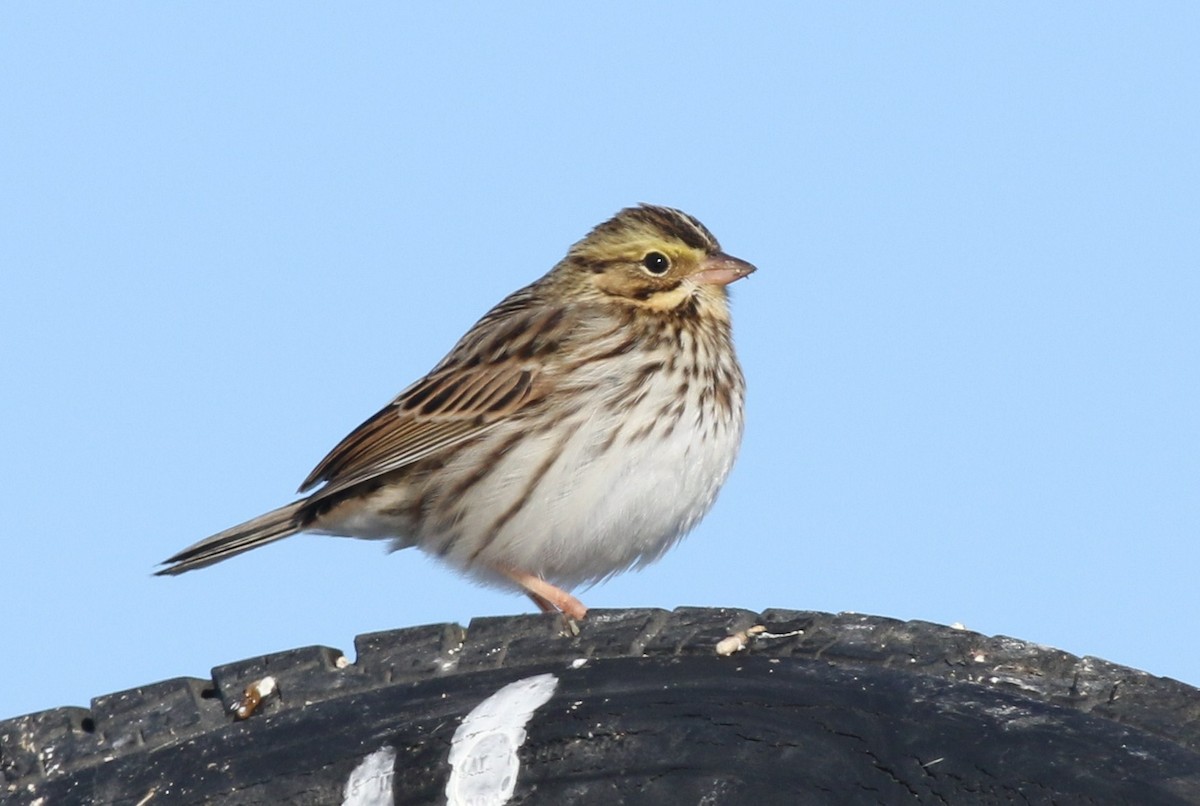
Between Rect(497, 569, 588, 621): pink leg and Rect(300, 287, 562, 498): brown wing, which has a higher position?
Rect(300, 287, 562, 498): brown wing

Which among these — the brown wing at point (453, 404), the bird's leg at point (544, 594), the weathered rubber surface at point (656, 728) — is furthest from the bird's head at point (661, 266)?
the weathered rubber surface at point (656, 728)

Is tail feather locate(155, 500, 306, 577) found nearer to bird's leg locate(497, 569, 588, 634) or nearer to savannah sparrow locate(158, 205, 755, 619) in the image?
savannah sparrow locate(158, 205, 755, 619)

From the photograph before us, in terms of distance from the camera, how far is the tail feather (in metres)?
7.76

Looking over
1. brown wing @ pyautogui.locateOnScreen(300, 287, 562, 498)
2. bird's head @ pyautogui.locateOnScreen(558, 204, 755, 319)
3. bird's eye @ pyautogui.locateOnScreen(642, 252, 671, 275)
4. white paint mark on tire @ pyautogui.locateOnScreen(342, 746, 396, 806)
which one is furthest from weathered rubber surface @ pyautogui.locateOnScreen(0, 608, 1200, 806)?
bird's eye @ pyautogui.locateOnScreen(642, 252, 671, 275)

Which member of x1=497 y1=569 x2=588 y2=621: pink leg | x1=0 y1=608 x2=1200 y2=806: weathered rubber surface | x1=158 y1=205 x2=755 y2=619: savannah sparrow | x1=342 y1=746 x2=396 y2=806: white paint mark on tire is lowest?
x1=342 y1=746 x2=396 y2=806: white paint mark on tire

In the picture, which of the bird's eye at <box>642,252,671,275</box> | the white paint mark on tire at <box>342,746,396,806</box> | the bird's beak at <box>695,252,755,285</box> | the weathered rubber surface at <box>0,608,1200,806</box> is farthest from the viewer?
the bird's eye at <box>642,252,671,275</box>

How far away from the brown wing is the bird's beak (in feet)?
2.18

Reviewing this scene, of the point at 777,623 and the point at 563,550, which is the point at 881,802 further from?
the point at 563,550

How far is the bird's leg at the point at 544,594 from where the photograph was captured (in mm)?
7211

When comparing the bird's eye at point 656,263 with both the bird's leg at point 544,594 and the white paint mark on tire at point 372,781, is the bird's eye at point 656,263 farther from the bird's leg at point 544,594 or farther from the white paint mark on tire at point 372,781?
the white paint mark on tire at point 372,781

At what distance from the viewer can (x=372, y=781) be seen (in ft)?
14.5

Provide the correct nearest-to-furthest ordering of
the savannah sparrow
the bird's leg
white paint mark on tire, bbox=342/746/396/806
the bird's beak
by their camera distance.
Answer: white paint mark on tire, bbox=342/746/396/806, the savannah sparrow, the bird's leg, the bird's beak

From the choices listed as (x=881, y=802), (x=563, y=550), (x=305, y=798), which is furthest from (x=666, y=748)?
(x=563, y=550)

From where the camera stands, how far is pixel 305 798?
4.41 m
